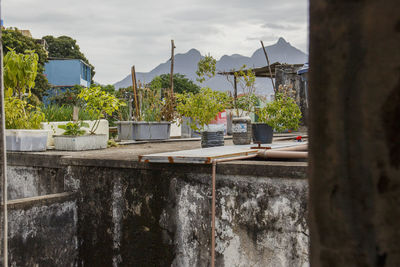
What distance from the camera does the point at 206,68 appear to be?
4781mm

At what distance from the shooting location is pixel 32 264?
10.4ft

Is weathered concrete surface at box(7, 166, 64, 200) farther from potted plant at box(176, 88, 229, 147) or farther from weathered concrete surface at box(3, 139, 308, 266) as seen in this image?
potted plant at box(176, 88, 229, 147)

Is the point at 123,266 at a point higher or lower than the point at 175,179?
lower

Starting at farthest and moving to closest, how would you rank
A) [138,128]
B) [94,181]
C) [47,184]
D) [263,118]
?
[138,128], [263,118], [47,184], [94,181]

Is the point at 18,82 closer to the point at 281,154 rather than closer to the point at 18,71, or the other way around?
the point at 18,71

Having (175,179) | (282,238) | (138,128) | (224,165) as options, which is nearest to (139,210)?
(175,179)

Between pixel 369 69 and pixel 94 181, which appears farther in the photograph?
pixel 94 181

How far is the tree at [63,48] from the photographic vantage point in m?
33.8

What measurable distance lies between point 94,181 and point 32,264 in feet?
2.65

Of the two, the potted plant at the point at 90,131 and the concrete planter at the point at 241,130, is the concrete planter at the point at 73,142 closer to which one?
the potted plant at the point at 90,131

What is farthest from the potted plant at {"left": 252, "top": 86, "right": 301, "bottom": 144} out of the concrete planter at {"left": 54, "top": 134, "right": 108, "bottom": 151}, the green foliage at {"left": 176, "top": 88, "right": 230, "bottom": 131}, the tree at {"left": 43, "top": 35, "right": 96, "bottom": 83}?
the tree at {"left": 43, "top": 35, "right": 96, "bottom": 83}

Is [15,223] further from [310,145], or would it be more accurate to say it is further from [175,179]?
[310,145]

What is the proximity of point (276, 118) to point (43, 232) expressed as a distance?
101 inches

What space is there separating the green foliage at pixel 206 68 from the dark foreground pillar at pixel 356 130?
4162 millimetres
